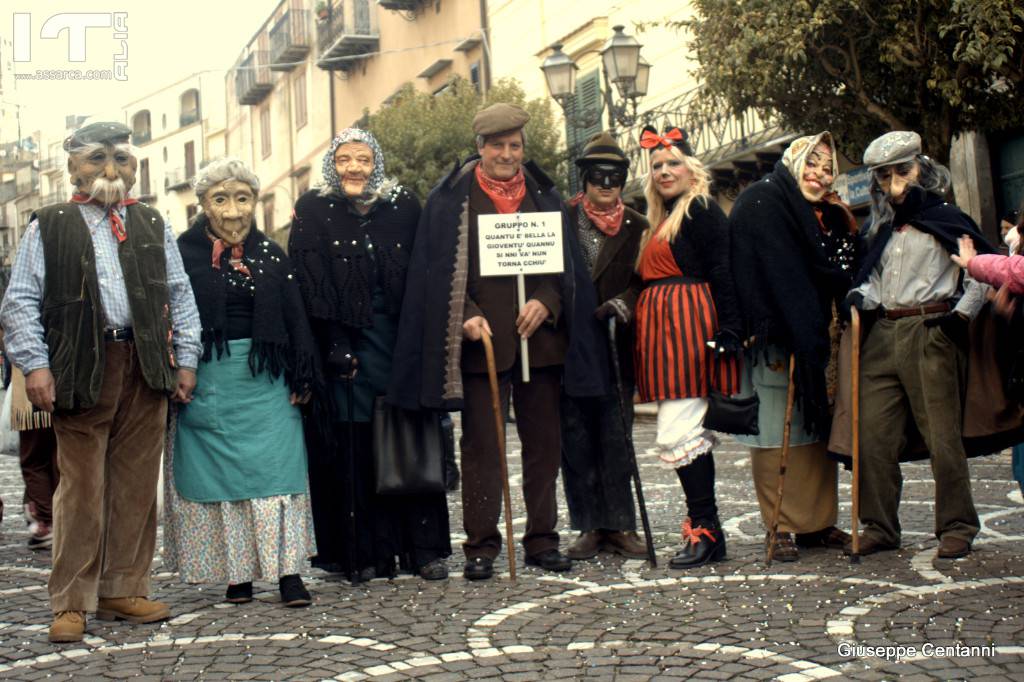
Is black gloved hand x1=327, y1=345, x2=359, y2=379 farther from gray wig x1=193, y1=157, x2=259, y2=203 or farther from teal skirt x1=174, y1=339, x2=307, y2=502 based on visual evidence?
gray wig x1=193, y1=157, x2=259, y2=203

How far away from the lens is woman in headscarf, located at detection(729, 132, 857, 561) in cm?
648

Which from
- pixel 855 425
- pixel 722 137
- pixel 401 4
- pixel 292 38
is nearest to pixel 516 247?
pixel 855 425

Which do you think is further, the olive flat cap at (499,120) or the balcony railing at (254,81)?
the balcony railing at (254,81)

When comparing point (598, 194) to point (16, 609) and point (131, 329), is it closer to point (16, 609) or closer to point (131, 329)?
point (131, 329)

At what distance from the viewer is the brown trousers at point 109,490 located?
18.1 ft

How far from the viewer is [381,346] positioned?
6535mm

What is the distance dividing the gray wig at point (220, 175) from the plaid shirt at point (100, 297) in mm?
238

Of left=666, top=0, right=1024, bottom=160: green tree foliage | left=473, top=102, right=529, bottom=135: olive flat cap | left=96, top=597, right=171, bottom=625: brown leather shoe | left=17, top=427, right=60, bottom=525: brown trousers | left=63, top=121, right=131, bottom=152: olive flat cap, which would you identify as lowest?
left=96, top=597, right=171, bottom=625: brown leather shoe

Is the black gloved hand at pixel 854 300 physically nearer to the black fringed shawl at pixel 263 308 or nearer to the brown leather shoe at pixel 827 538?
the brown leather shoe at pixel 827 538

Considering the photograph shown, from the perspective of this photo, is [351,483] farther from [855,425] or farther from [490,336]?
[855,425]

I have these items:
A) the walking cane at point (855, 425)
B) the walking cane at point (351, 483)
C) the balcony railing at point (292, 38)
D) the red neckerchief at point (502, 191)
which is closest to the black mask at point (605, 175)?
the red neckerchief at point (502, 191)

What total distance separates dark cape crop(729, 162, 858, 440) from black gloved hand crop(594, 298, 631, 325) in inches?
21.0

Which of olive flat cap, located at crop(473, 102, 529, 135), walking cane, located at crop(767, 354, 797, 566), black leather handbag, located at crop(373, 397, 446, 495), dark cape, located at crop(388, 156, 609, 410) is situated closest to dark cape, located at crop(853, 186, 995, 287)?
walking cane, located at crop(767, 354, 797, 566)

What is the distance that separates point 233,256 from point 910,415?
3226mm
